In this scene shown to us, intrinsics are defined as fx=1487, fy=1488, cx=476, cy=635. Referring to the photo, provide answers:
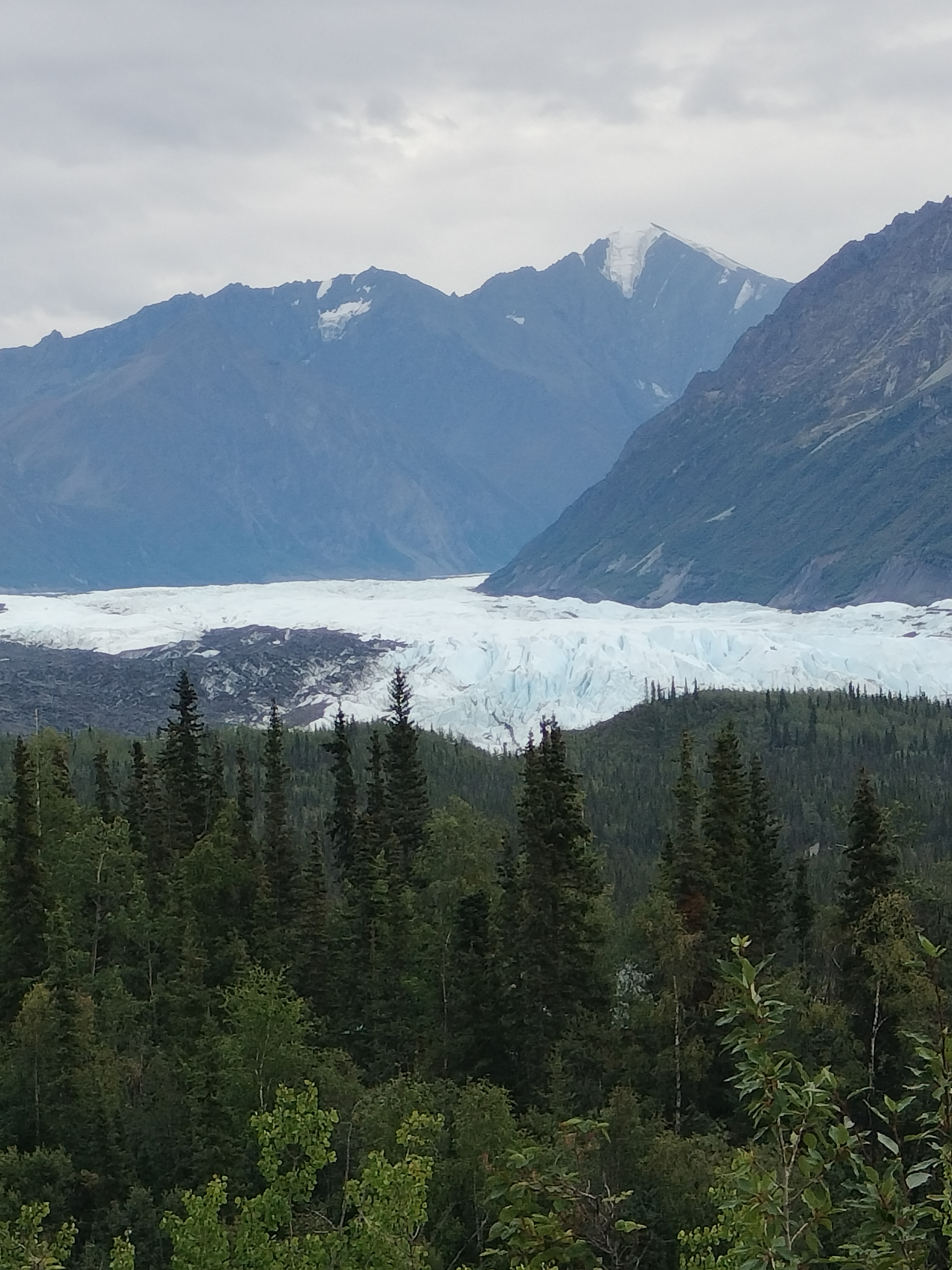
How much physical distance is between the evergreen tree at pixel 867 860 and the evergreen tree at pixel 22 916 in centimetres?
2782

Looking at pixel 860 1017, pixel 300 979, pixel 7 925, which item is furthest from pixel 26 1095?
pixel 860 1017

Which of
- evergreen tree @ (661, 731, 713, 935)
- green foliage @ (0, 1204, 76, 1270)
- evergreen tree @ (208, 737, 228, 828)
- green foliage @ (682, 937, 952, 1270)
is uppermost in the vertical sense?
green foliage @ (682, 937, 952, 1270)

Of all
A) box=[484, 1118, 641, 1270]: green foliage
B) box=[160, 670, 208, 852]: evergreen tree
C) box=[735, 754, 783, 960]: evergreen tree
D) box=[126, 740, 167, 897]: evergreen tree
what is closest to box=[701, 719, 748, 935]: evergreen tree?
box=[735, 754, 783, 960]: evergreen tree

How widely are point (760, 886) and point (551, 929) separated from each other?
32.4ft

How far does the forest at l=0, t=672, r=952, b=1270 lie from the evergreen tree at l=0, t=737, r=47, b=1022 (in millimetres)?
137

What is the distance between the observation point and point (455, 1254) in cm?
3450

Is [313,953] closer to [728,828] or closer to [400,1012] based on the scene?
[400,1012]

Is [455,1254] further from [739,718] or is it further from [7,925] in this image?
[739,718]

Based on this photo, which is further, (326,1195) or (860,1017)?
(860,1017)

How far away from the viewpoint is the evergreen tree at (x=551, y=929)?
5066 cm

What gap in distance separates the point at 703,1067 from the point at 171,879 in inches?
1065

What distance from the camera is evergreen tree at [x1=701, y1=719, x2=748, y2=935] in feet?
177

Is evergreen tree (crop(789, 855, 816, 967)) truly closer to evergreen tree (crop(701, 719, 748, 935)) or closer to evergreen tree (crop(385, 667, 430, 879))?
evergreen tree (crop(701, 719, 748, 935))

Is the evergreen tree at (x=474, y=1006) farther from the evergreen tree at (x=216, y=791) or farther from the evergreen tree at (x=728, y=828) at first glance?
the evergreen tree at (x=216, y=791)
